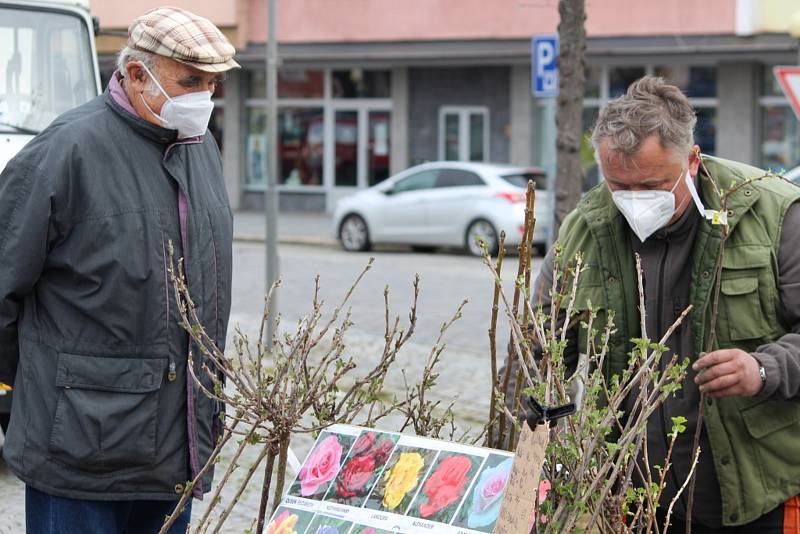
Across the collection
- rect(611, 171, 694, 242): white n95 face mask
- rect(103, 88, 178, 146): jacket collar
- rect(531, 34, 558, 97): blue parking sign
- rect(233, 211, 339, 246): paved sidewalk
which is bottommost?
rect(233, 211, 339, 246): paved sidewalk

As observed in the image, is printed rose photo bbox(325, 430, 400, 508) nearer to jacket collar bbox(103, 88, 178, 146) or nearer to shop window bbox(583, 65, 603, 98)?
jacket collar bbox(103, 88, 178, 146)

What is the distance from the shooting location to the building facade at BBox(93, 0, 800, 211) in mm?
23406

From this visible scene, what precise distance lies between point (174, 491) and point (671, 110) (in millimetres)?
1547

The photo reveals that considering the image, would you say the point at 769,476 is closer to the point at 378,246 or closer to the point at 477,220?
the point at 477,220

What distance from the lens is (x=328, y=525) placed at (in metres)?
2.57

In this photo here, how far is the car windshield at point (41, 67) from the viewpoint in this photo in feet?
26.2

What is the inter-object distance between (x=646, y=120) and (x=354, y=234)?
1820cm

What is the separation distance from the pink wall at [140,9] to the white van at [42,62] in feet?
62.3

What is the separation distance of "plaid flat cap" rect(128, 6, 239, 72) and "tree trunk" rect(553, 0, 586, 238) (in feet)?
17.4

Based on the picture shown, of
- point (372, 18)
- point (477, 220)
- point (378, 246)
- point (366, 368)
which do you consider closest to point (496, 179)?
point (477, 220)

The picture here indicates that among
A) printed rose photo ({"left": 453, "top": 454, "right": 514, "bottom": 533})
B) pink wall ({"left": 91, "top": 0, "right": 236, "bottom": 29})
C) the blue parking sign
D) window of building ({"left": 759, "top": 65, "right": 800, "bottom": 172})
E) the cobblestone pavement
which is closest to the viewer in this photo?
printed rose photo ({"left": 453, "top": 454, "right": 514, "bottom": 533})

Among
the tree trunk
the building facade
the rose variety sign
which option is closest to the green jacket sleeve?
the rose variety sign

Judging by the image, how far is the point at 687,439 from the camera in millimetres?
3217

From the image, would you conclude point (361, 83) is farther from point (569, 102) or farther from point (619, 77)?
point (569, 102)
